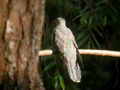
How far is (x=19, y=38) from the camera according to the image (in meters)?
1.40

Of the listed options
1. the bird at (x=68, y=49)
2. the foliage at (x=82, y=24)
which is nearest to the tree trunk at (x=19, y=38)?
the bird at (x=68, y=49)

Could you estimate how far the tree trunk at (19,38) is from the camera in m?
1.37

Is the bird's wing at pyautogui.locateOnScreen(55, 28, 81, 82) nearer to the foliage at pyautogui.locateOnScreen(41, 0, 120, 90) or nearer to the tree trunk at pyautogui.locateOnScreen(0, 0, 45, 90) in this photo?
the foliage at pyautogui.locateOnScreen(41, 0, 120, 90)

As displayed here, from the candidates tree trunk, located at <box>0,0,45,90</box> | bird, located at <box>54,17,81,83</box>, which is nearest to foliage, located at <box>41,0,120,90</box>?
bird, located at <box>54,17,81,83</box>

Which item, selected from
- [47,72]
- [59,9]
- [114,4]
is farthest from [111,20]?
[47,72]

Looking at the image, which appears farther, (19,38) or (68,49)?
(68,49)

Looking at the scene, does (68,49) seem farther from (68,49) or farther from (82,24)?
(82,24)

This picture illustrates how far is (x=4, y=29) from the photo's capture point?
1.37 m

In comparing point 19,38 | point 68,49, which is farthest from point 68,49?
point 19,38

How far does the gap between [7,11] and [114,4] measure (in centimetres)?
260

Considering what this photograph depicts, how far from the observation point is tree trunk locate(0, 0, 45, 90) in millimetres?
1374

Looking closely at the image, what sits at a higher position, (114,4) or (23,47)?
(114,4)

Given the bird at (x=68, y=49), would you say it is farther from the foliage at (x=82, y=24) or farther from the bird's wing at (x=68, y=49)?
the foliage at (x=82, y=24)

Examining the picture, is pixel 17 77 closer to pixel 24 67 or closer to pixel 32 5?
pixel 24 67
